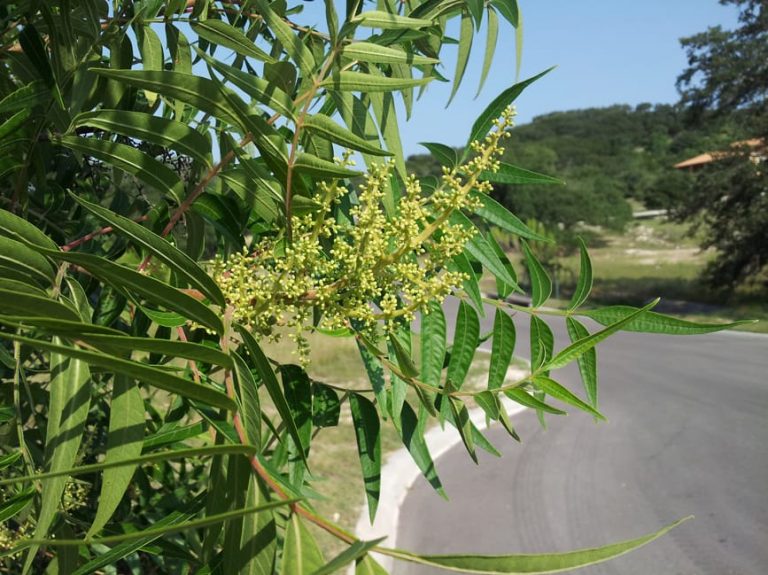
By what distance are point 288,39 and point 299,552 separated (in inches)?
19.1

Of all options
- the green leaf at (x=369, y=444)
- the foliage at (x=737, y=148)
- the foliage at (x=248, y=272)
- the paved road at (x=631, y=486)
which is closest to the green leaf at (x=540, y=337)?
the foliage at (x=248, y=272)

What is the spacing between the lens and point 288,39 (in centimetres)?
67

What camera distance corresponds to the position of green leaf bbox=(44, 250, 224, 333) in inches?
18.9

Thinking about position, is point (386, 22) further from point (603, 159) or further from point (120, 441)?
point (603, 159)

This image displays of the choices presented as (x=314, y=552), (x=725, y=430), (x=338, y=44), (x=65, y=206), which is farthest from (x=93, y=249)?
(x=725, y=430)

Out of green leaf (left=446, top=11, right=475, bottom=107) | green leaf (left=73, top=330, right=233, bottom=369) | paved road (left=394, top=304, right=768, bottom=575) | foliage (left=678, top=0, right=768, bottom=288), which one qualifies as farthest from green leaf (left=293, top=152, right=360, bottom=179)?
foliage (left=678, top=0, right=768, bottom=288)

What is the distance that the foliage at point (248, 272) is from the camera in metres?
0.51

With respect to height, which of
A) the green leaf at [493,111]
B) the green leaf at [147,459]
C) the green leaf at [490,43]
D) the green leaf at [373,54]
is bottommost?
the green leaf at [147,459]

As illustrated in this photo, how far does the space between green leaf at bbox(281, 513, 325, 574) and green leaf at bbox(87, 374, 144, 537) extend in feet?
0.46

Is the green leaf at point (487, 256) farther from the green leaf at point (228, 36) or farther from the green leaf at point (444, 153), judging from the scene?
the green leaf at point (228, 36)

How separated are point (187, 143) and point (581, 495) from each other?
506 cm

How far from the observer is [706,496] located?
4.90 metres

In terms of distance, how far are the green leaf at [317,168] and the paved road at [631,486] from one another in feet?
12.6

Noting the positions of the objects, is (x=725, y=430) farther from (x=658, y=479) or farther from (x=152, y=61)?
(x=152, y=61)
